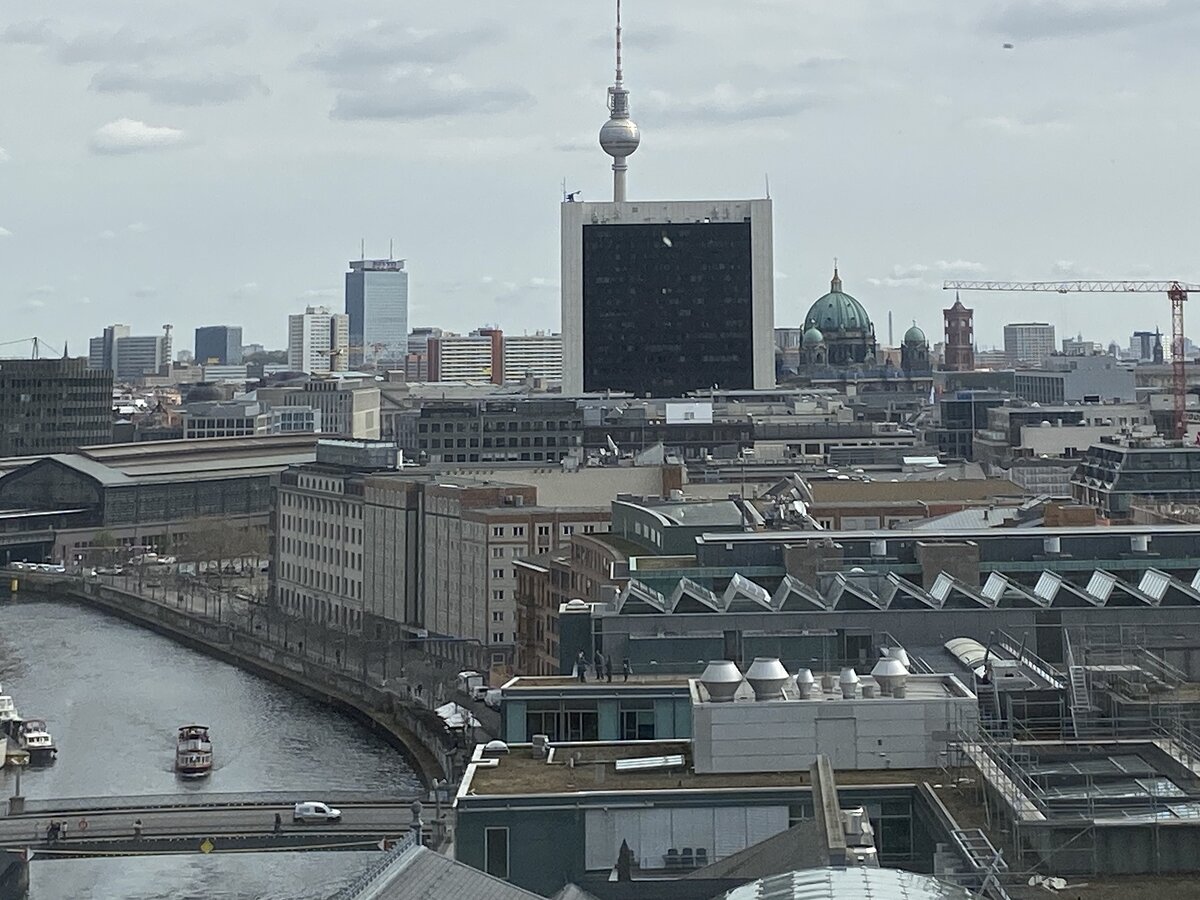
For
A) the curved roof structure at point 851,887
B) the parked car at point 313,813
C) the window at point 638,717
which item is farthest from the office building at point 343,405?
the curved roof structure at point 851,887

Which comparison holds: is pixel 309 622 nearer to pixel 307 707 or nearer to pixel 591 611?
pixel 307 707

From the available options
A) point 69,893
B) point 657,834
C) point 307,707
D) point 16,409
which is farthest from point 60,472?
point 657,834

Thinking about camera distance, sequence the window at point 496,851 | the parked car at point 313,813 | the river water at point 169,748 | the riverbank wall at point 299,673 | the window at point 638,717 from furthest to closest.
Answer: the riverbank wall at point 299,673 → the parked car at point 313,813 → the river water at point 169,748 → the window at point 638,717 → the window at point 496,851

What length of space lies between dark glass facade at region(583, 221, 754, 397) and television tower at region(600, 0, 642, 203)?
448 cm

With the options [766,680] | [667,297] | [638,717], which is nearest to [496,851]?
[766,680]

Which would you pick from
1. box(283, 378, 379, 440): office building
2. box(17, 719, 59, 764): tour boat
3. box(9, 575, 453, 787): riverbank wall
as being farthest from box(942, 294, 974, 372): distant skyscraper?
box(17, 719, 59, 764): tour boat

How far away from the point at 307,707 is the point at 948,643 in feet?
74.2

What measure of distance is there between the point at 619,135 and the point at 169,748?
5977 centimetres

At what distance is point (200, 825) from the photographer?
82.2 feet

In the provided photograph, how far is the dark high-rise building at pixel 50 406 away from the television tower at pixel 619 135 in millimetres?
22903

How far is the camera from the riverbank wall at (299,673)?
110 feet

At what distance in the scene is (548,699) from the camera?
16.8 metres

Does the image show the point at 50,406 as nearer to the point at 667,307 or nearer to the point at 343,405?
the point at 343,405

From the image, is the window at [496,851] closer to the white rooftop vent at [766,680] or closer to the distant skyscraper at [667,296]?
the white rooftop vent at [766,680]
